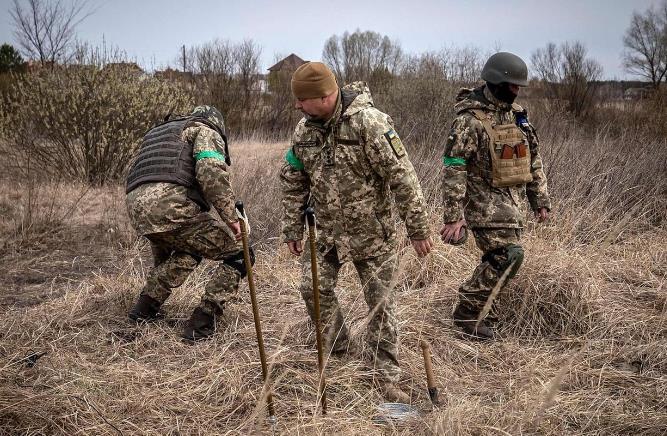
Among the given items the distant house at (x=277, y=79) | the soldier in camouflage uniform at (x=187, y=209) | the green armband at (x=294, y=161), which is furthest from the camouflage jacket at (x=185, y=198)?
the distant house at (x=277, y=79)

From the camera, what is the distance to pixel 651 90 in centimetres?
1002

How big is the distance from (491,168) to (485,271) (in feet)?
2.18

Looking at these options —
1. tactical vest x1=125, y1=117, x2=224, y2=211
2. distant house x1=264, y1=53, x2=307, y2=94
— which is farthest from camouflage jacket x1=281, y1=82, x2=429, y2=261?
distant house x1=264, y1=53, x2=307, y2=94

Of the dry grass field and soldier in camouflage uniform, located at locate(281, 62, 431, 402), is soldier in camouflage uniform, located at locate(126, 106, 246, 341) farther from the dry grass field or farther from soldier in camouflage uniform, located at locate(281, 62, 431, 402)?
soldier in camouflage uniform, located at locate(281, 62, 431, 402)

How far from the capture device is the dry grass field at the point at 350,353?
269 cm

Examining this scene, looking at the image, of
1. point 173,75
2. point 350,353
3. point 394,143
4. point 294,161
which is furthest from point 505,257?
point 173,75

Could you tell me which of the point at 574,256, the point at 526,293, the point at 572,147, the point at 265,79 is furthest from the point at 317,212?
the point at 265,79

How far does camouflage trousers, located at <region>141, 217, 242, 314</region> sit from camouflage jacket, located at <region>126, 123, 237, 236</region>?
0.33ft

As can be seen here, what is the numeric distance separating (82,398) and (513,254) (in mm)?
2539

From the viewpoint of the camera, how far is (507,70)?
3.44 m

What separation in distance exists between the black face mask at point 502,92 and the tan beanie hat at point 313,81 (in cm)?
129

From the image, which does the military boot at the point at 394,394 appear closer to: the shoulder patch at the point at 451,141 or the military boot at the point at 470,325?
the military boot at the point at 470,325

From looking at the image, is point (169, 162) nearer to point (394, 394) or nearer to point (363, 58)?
point (394, 394)

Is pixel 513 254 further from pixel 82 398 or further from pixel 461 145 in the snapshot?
pixel 82 398
